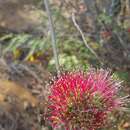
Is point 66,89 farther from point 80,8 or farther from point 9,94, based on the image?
point 9,94

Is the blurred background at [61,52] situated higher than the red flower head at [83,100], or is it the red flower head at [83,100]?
the blurred background at [61,52]

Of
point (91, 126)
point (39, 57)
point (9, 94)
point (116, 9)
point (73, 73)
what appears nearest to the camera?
point (91, 126)

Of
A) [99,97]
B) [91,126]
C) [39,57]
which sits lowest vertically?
[91,126]

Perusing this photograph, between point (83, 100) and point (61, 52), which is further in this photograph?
point (61, 52)

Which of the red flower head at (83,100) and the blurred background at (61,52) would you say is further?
the blurred background at (61,52)

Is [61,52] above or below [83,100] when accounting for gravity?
above

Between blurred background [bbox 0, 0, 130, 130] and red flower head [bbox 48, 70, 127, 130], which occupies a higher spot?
blurred background [bbox 0, 0, 130, 130]

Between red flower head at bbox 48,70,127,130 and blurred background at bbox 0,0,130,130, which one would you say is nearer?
red flower head at bbox 48,70,127,130

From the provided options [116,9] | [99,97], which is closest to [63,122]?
[99,97]
